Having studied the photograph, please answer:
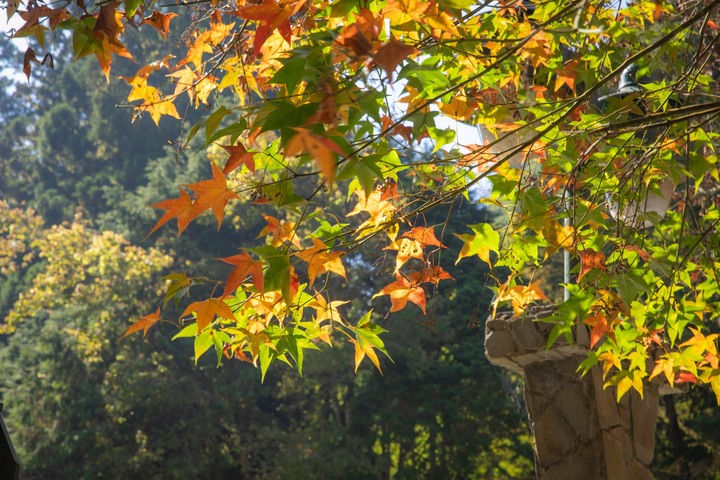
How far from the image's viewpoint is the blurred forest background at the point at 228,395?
28.8 feet

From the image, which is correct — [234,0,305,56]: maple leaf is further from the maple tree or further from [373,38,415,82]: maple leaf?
[373,38,415,82]: maple leaf

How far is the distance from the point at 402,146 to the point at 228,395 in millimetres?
8935

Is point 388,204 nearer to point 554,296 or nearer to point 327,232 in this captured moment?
point 327,232

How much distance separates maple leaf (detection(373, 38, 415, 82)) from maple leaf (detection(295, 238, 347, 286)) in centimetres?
43

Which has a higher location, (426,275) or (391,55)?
(391,55)

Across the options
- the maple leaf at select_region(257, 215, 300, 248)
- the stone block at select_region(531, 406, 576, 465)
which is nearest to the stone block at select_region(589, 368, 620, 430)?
the stone block at select_region(531, 406, 576, 465)

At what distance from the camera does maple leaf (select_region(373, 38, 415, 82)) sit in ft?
3.04

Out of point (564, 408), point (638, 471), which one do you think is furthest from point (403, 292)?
point (638, 471)

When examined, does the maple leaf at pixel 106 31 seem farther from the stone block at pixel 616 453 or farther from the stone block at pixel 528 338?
the stone block at pixel 616 453

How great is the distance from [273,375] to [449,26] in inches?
385

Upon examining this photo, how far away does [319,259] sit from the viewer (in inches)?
53.7

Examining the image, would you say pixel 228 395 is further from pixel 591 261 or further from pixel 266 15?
pixel 266 15

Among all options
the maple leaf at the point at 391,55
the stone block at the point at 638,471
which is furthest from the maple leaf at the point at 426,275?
the stone block at the point at 638,471

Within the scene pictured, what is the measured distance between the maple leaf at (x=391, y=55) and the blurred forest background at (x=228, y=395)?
7.62 m
